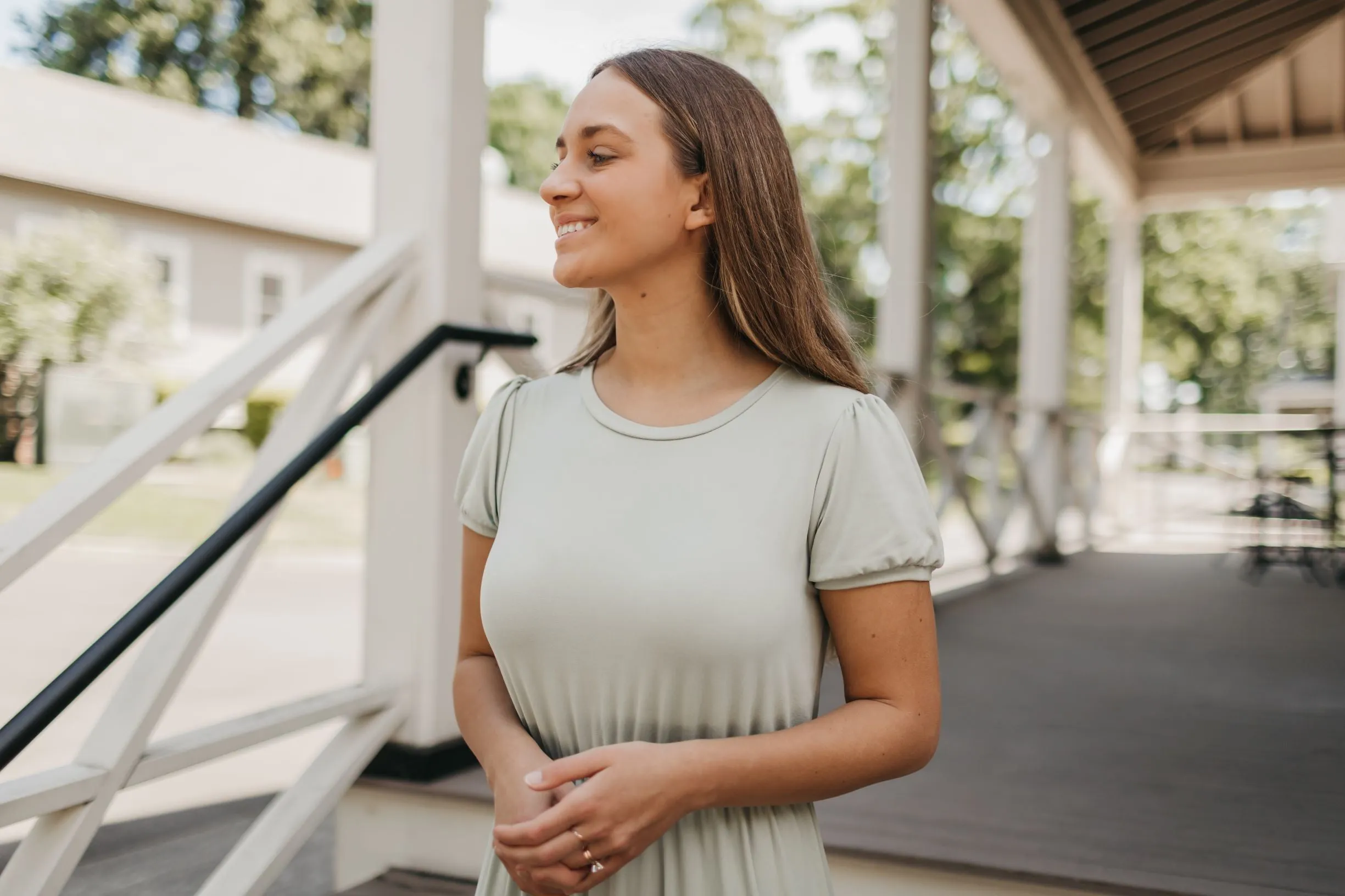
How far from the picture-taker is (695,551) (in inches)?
39.1

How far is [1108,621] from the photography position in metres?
5.01

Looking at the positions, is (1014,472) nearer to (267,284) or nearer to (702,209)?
(702,209)

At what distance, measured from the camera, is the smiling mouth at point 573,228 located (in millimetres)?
1058

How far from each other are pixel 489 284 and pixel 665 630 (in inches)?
69.0

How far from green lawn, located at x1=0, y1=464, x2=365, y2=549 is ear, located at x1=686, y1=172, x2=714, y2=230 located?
194 inches

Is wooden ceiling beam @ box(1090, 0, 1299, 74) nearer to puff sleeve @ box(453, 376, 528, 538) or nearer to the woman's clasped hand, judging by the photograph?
puff sleeve @ box(453, 376, 528, 538)

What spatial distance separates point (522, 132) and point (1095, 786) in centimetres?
2606

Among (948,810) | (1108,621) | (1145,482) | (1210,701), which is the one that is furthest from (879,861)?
(1145,482)

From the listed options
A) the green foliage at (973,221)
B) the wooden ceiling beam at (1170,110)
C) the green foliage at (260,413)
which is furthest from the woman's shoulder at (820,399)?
the green foliage at (973,221)

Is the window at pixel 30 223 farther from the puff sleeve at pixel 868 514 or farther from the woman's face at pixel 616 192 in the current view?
the puff sleeve at pixel 868 514

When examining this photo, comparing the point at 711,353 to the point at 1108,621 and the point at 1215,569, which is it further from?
the point at 1215,569

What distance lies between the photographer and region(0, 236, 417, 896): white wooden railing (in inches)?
62.6

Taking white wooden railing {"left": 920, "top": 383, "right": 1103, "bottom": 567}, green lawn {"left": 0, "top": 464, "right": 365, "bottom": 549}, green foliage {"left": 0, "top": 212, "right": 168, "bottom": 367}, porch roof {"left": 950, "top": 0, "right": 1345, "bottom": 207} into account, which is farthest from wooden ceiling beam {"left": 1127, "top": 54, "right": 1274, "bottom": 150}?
green foliage {"left": 0, "top": 212, "right": 168, "bottom": 367}

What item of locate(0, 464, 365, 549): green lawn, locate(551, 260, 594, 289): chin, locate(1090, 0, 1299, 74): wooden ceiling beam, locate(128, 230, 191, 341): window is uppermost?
locate(1090, 0, 1299, 74): wooden ceiling beam
